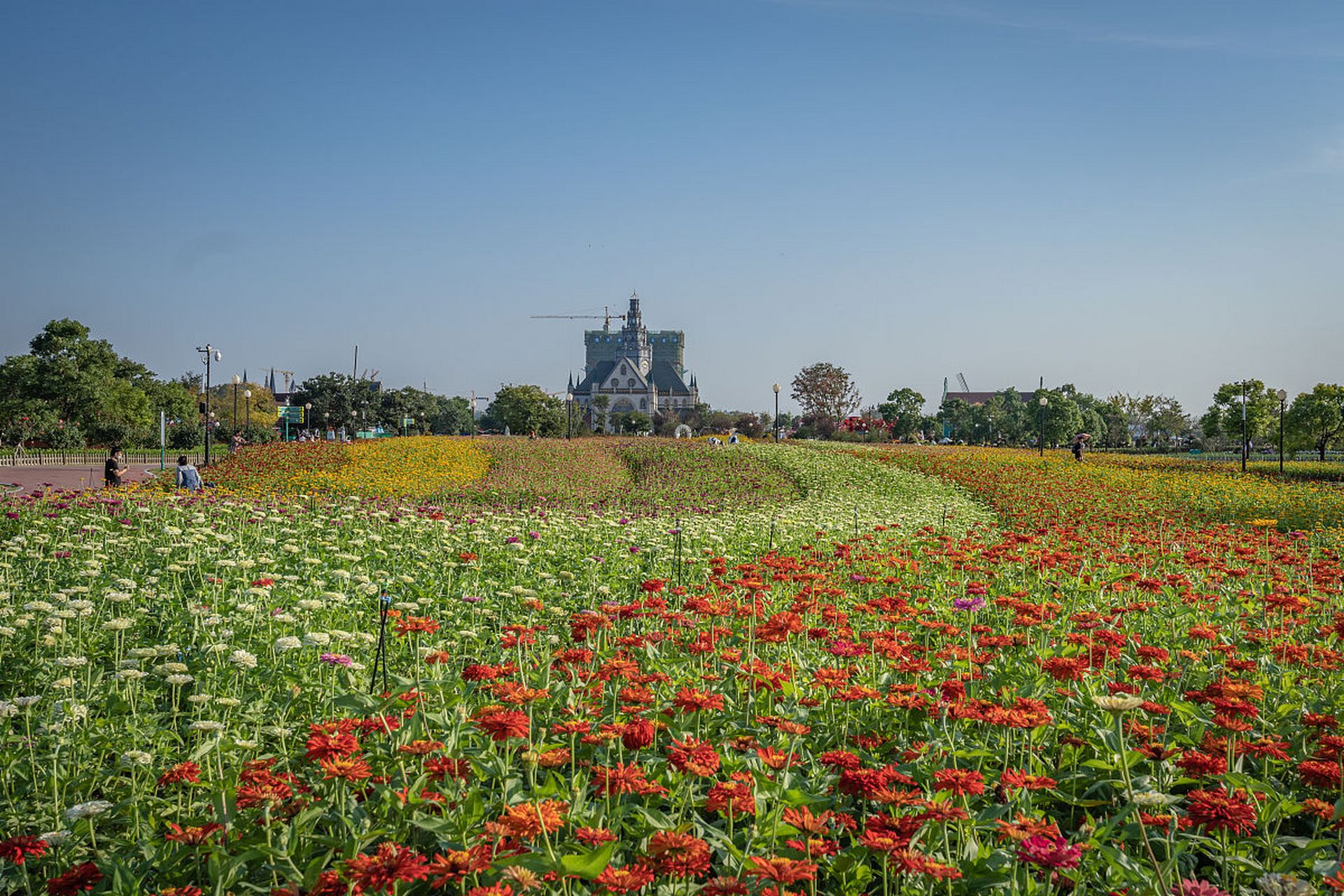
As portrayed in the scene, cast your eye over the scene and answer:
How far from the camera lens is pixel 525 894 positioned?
6.81 feet

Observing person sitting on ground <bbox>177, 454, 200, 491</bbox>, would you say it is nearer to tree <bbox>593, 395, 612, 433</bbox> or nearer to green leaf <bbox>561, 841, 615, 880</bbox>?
green leaf <bbox>561, 841, 615, 880</bbox>

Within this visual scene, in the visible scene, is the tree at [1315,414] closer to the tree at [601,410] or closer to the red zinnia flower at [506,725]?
the red zinnia flower at [506,725]

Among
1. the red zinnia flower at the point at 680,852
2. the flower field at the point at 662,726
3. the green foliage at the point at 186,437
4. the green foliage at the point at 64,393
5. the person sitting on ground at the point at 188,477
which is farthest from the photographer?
the green foliage at the point at 186,437

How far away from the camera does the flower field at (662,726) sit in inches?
89.4

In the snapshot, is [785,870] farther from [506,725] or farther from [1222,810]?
[1222,810]

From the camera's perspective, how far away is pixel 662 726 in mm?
3328

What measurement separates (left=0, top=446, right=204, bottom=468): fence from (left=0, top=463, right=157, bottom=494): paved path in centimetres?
167

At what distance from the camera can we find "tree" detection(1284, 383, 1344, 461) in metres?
30.3

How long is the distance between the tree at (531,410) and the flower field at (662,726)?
54939mm

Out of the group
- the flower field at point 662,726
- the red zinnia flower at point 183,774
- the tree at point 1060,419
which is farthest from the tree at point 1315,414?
the red zinnia flower at point 183,774

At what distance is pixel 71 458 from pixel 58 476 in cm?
1344

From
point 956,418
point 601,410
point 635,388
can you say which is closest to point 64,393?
point 956,418

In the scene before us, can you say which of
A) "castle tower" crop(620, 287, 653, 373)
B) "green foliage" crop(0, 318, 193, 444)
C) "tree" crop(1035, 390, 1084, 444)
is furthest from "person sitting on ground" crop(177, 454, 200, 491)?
"castle tower" crop(620, 287, 653, 373)

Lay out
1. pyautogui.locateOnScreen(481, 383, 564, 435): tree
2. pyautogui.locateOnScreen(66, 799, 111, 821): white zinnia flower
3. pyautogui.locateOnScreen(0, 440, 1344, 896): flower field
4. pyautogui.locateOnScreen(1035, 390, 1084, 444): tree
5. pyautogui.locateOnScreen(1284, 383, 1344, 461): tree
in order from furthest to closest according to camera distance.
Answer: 1. pyautogui.locateOnScreen(481, 383, 564, 435): tree
2. pyautogui.locateOnScreen(1035, 390, 1084, 444): tree
3. pyautogui.locateOnScreen(1284, 383, 1344, 461): tree
4. pyautogui.locateOnScreen(66, 799, 111, 821): white zinnia flower
5. pyautogui.locateOnScreen(0, 440, 1344, 896): flower field
